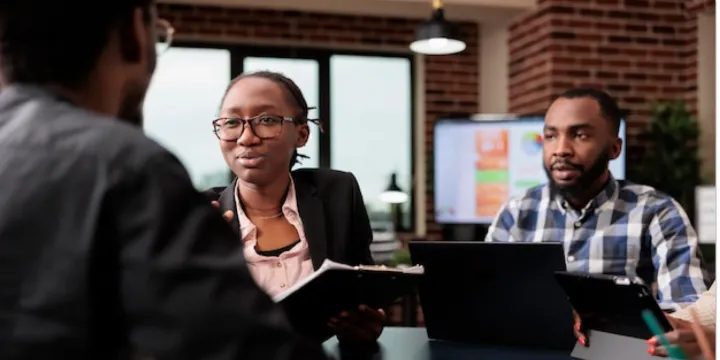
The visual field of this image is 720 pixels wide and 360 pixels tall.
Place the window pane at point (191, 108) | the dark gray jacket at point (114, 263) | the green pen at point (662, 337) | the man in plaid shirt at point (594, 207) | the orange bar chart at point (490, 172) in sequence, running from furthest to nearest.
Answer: the window pane at point (191, 108) → the orange bar chart at point (490, 172) → the man in plaid shirt at point (594, 207) → the green pen at point (662, 337) → the dark gray jacket at point (114, 263)

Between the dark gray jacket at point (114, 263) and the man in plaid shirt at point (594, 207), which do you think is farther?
the man in plaid shirt at point (594, 207)

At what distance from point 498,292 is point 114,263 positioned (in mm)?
1155

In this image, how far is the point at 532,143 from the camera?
5.13 metres

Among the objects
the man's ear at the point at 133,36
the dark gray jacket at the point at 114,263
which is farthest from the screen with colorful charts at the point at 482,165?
the dark gray jacket at the point at 114,263

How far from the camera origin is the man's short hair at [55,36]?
0.72 metres

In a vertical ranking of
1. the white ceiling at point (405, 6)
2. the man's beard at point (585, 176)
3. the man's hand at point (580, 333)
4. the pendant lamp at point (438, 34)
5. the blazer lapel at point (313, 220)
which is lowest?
the man's hand at point (580, 333)

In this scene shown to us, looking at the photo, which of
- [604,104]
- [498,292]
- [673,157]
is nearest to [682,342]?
[498,292]

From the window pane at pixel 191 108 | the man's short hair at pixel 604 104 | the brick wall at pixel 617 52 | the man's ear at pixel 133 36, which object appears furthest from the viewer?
the window pane at pixel 191 108

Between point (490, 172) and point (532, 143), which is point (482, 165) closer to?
point (490, 172)

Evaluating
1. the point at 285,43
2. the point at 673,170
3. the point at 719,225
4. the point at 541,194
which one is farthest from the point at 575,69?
the point at 719,225

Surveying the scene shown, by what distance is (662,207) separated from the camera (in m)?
2.24

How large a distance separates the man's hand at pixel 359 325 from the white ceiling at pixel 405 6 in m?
3.64

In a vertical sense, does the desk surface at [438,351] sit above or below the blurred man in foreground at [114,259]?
below

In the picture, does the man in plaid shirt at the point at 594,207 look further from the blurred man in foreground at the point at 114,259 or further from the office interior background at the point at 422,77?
the office interior background at the point at 422,77
